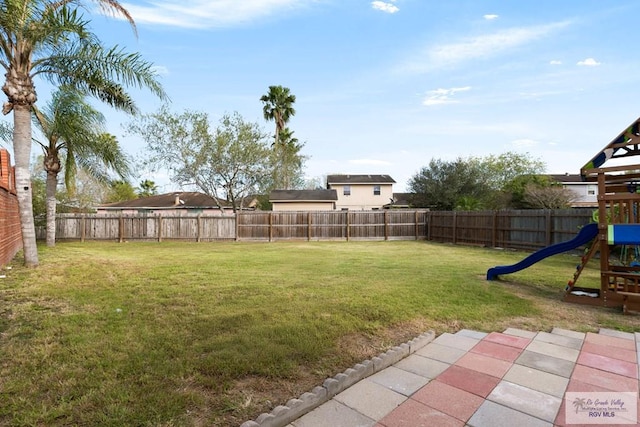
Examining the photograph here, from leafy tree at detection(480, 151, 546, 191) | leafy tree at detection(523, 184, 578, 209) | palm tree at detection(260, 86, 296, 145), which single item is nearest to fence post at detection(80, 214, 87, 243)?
palm tree at detection(260, 86, 296, 145)

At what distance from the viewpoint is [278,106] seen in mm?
30250

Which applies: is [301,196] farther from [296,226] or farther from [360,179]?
[296,226]

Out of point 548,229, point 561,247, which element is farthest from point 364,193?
point 561,247

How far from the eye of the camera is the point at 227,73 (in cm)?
1242

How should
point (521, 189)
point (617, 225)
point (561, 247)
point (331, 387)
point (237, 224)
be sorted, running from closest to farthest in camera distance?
point (331, 387), point (617, 225), point (561, 247), point (237, 224), point (521, 189)

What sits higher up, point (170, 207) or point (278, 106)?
point (278, 106)

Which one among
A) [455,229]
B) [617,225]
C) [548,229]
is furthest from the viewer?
[455,229]

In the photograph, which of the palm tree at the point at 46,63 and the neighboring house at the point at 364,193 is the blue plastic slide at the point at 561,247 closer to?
the palm tree at the point at 46,63

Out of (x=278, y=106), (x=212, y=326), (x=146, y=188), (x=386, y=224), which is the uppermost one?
(x=278, y=106)

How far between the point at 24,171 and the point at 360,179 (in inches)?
1057

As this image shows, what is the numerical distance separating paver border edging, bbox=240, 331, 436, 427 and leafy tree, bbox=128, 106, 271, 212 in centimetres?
1920

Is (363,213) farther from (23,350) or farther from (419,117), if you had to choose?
(23,350)

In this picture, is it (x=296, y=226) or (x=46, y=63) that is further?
(x=296, y=226)

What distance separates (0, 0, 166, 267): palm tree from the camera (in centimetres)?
673
